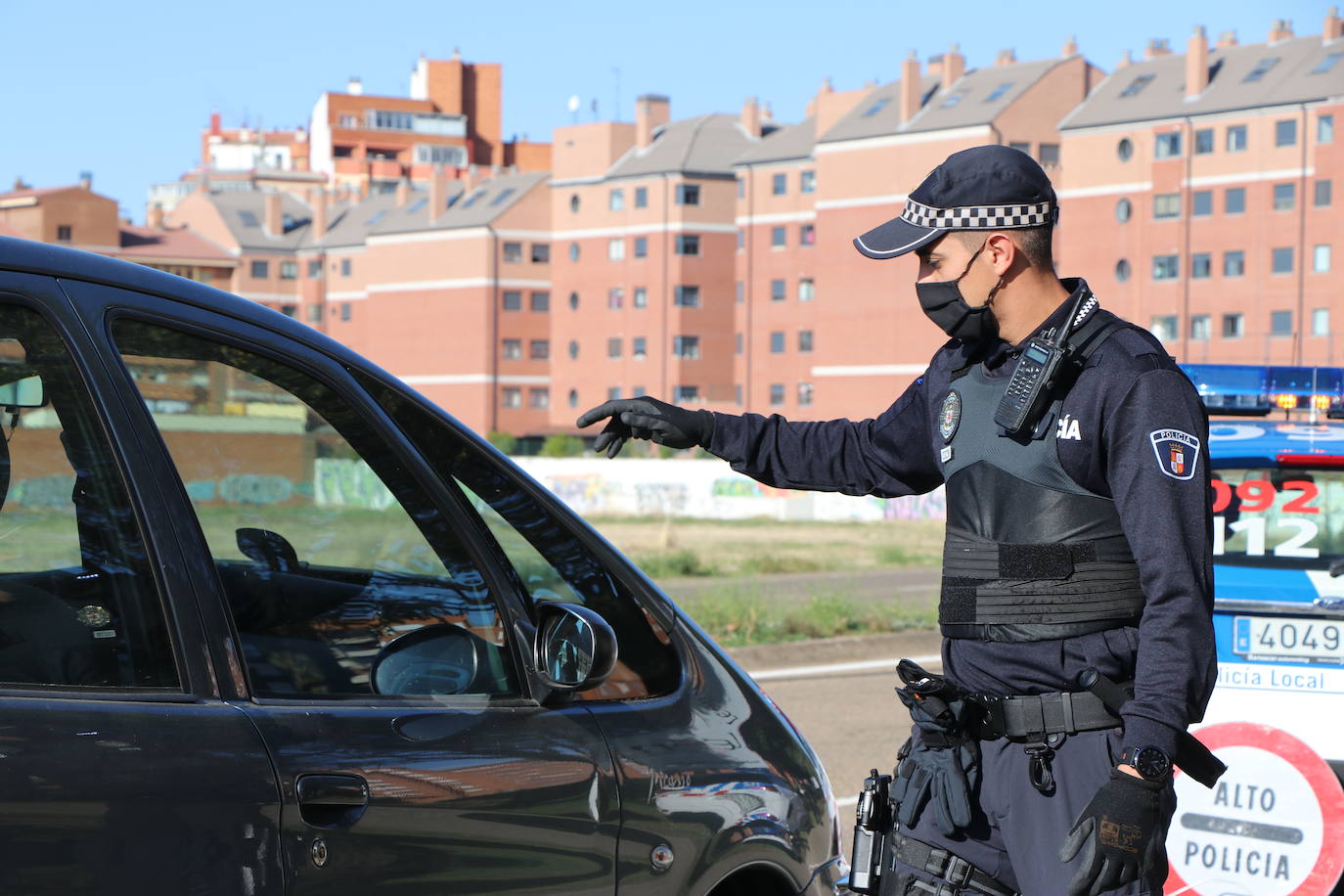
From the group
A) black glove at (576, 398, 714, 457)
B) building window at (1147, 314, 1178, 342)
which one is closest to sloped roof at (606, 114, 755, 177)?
building window at (1147, 314, 1178, 342)

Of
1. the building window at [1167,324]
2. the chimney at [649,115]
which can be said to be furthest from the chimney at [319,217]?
the building window at [1167,324]

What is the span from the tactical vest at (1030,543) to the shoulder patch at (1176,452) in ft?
0.49

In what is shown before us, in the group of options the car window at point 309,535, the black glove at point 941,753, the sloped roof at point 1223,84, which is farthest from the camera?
the sloped roof at point 1223,84

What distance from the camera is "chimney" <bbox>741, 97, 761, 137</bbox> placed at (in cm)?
9306

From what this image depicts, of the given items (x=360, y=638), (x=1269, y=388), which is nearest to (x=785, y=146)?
(x=1269, y=388)

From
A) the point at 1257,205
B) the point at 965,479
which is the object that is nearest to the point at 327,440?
the point at 965,479

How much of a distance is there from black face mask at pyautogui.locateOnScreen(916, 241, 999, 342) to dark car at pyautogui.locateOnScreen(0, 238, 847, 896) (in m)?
0.81

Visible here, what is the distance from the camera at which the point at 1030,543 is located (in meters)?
3.22

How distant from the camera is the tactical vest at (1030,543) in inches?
125

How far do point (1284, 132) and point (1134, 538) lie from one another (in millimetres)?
68797

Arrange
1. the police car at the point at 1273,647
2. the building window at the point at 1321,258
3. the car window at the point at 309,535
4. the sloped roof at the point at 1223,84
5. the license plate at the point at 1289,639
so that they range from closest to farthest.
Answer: the car window at the point at 309,535, the police car at the point at 1273,647, the license plate at the point at 1289,639, the building window at the point at 1321,258, the sloped roof at the point at 1223,84

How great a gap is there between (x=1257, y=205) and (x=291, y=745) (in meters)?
69.1

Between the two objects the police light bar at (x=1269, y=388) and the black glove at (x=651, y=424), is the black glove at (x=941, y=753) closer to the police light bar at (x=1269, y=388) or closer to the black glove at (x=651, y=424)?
the black glove at (x=651, y=424)

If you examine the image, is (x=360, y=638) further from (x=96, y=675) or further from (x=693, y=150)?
(x=693, y=150)
